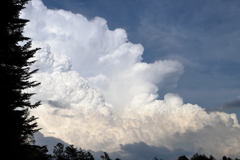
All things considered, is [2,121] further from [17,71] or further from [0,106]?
[17,71]

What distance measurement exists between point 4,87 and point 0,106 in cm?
142

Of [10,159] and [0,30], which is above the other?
[0,30]

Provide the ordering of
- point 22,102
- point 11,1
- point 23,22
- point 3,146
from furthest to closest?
point 22,102
point 23,22
point 11,1
point 3,146

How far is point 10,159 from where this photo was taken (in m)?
15.5


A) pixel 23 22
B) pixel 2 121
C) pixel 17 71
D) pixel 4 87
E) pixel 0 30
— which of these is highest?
pixel 23 22

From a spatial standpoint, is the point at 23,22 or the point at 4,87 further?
the point at 23,22

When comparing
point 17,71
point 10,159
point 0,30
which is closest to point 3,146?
point 10,159

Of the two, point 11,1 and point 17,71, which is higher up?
point 11,1

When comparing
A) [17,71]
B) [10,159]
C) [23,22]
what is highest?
[23,22]

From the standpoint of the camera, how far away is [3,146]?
49.3 ft

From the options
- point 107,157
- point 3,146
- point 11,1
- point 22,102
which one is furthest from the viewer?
point 107,157

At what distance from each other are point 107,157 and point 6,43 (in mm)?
124971

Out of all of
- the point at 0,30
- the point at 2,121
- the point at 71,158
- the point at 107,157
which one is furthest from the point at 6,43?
Result: the point at 107,157

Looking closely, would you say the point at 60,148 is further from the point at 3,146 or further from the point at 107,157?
the point at 3,146
